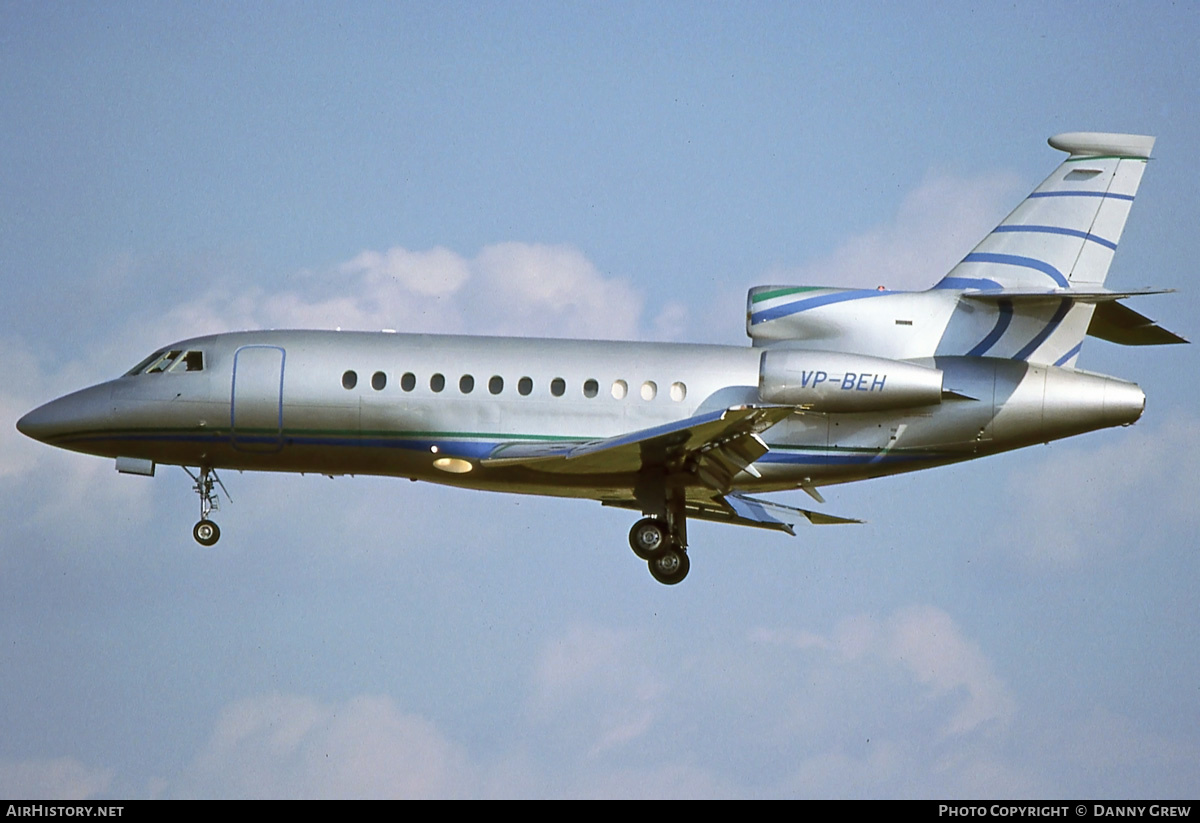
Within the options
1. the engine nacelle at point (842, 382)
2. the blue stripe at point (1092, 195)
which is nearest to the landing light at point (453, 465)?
the engine nacelle at point (842, 382)

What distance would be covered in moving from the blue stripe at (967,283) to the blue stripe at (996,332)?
978 mm

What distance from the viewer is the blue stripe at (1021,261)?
26984 millimetres

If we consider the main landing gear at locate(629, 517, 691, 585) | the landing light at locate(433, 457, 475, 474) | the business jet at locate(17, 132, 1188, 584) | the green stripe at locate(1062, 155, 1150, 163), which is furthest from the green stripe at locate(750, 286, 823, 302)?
the landing light at locate(433, 457, 475, 474)

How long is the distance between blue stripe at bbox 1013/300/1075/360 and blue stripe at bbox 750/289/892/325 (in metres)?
2.33

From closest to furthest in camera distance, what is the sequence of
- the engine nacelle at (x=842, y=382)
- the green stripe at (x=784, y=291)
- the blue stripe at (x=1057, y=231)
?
1. the engine nacelle at (x=842, y=382)
2. the green stripe at (x=784, y=291)
3. the blue stripe at (x=1057, y=231)

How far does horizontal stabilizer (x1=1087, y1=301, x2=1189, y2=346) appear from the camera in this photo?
2594cm

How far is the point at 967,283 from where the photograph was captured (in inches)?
1075

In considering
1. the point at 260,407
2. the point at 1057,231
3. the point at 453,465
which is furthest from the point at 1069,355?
the point at 260,407

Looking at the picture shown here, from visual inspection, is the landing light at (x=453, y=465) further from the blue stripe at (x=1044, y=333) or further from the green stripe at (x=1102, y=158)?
the green stripe at (x=1102, y=158)

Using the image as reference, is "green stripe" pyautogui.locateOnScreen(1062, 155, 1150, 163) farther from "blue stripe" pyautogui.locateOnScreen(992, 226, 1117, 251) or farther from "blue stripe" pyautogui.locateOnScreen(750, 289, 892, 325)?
"blue stripe" pyautogui.locateOnScreen(750, 289, 892, 325)
